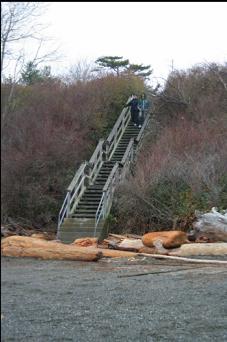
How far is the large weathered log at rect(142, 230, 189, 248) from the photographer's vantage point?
54.3 feet

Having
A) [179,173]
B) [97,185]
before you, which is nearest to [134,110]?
[97,185]

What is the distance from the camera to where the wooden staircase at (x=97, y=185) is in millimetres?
19781

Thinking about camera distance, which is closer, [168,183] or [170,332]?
[170,332]

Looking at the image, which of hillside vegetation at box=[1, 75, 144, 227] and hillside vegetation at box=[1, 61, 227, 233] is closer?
hillside vegetation at box=[1, 75, 144, 227]

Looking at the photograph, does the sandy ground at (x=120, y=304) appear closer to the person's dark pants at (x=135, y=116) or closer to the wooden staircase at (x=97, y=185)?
the wooden staircase at (x=97, y=185)

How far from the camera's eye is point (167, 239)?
1661 cm

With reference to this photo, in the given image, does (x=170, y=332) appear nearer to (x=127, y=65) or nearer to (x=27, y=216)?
(x=27, y=216)

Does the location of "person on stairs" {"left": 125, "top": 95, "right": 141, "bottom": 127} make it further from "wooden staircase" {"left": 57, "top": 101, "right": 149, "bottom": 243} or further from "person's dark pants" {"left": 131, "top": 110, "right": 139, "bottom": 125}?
"wooden staircase" {"left": 57, "top": 101, "right": 149, "bottom": 243}

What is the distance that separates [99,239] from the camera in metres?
18.8

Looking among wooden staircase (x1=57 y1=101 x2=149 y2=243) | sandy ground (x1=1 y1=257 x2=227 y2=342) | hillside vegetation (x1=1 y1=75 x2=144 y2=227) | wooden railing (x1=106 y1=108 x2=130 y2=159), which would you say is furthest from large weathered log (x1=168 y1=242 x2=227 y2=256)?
wooden railing (x1=106 y1=108 x2=130 y2=159)

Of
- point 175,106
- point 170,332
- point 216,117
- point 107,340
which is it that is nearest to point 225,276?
point 170,332

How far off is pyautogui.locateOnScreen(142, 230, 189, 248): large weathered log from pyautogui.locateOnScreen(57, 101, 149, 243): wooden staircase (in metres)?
2.75

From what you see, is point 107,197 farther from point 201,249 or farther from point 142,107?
point 142,107

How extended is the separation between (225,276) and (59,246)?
4349mm
